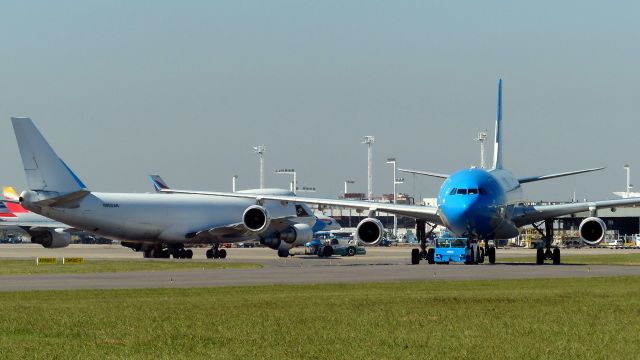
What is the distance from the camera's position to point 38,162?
67.8 meters

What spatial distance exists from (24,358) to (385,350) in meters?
4.86

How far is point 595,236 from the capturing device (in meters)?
54.8

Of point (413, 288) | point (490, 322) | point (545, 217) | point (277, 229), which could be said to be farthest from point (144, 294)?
point (277, 229)

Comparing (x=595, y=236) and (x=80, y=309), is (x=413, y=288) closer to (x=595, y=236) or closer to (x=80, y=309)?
(x=80, y=309)

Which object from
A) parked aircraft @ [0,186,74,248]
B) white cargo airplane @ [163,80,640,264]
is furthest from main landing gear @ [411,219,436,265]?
parked aircraft @ [0,186,74,248]

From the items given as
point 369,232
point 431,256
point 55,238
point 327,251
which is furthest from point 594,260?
point 55,238

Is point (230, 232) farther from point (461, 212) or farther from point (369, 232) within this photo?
point (461, 212)

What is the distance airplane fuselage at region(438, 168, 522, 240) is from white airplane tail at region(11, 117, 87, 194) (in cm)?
2624

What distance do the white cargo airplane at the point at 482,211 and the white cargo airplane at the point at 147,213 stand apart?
24.7 ft

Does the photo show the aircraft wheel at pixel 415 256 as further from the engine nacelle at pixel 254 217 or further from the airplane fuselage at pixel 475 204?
the engine nacelle at pixel 254 217

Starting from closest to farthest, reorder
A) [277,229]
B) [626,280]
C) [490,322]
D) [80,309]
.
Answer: [490,322]
[80,309]
[626,280]
[277,229]

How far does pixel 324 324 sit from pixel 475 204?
97.9 feet

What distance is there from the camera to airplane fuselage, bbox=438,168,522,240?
4981 cm

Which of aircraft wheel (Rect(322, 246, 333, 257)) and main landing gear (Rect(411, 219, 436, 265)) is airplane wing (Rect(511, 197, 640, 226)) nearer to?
main landing gear (Rect(411, 219, 436, 265))
